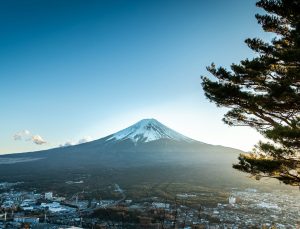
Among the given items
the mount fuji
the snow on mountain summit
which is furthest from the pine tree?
the snow on mountain summit

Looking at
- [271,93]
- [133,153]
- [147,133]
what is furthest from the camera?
[147,133]

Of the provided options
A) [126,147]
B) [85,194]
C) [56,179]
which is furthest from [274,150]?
[126,147]

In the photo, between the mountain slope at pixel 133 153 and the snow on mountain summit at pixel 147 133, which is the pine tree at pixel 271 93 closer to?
the mountain slope at pixel 133 153

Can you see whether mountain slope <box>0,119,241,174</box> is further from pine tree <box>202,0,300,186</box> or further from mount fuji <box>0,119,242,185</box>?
pine tree <box>202,0,300,186</box>

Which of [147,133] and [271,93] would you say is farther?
[147,133]

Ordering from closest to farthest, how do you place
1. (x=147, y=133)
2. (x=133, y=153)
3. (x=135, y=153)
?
1. (x=133, y=153)
2. (x=135, y=153)
3. (x=147, y=133)

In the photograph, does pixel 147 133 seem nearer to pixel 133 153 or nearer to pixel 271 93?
pixel 133 153

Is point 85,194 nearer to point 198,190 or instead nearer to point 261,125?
point 198,190

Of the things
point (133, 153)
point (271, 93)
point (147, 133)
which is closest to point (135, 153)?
point (133, 153)
